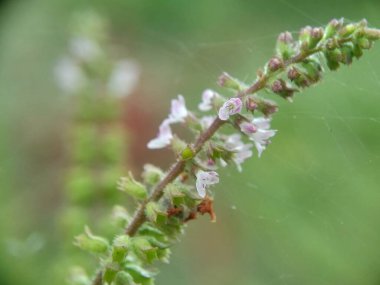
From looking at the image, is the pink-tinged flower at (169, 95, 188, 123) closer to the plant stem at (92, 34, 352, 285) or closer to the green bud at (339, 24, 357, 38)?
the plant stem at (92, 34, 352, 285)

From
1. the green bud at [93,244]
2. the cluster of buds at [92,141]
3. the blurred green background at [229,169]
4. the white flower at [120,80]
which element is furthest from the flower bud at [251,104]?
the white flower at [120,80]

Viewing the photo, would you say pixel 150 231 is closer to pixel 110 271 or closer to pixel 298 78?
pixel 110 271

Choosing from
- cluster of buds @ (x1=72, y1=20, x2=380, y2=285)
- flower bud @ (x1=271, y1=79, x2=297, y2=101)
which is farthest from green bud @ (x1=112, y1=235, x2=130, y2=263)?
flower bud @ (x1=271, y1=79, x2=297, y2=101)

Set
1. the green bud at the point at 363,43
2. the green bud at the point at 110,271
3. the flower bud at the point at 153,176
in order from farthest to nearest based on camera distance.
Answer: the flower bud at the point at 153,176
the green bud at the point at 110,271
the green bud at the point at 363,43

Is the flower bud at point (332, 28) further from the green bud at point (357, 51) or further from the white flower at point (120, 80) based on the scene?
the white flower at point (120, 80)

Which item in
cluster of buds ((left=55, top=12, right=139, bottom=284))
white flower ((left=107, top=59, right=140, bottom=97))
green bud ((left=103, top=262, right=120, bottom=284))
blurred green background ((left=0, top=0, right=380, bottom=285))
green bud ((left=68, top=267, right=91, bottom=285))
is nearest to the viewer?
green bud ((left=103, top=262, right=120, bottom=284))

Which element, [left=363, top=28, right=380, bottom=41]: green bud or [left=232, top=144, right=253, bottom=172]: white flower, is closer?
[left=363, top=28, right=380, bottom=41]: green bud
